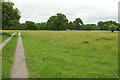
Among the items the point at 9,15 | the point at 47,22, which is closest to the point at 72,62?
the point at 9,15

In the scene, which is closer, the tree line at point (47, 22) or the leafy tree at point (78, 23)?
the tree line at point (47, 22)

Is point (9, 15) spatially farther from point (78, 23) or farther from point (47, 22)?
point (78, 23)

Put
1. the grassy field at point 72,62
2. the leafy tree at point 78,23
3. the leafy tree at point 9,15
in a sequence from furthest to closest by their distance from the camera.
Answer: the leafy tree at point 78,23 → the leafy tree at point 9,15 → the grassy field at point 72,62

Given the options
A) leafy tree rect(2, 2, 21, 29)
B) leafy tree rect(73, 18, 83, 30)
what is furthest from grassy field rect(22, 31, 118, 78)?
leafy tree rect(73, 18, 83, 30)

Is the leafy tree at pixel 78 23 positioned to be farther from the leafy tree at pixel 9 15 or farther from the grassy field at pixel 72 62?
the grassy field at pixel 72 62

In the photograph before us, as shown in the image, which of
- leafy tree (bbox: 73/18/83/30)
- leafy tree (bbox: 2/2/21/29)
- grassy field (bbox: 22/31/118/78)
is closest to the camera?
grassy field (bbox: 22/31/118/78)

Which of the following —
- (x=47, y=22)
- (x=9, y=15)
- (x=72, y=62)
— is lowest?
(x=72, y=62)

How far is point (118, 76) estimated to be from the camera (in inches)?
272

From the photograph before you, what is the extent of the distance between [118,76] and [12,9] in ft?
126

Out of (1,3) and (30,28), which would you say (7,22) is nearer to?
(1,3)

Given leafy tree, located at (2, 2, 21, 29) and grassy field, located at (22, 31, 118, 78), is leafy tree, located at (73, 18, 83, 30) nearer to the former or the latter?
leafy tree, located at (2, 2, 21, 29)

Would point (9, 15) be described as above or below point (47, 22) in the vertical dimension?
below

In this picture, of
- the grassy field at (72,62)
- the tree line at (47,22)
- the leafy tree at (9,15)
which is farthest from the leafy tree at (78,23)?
the grassy field at (72,62)

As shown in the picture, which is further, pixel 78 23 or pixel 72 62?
pixel 78 23
